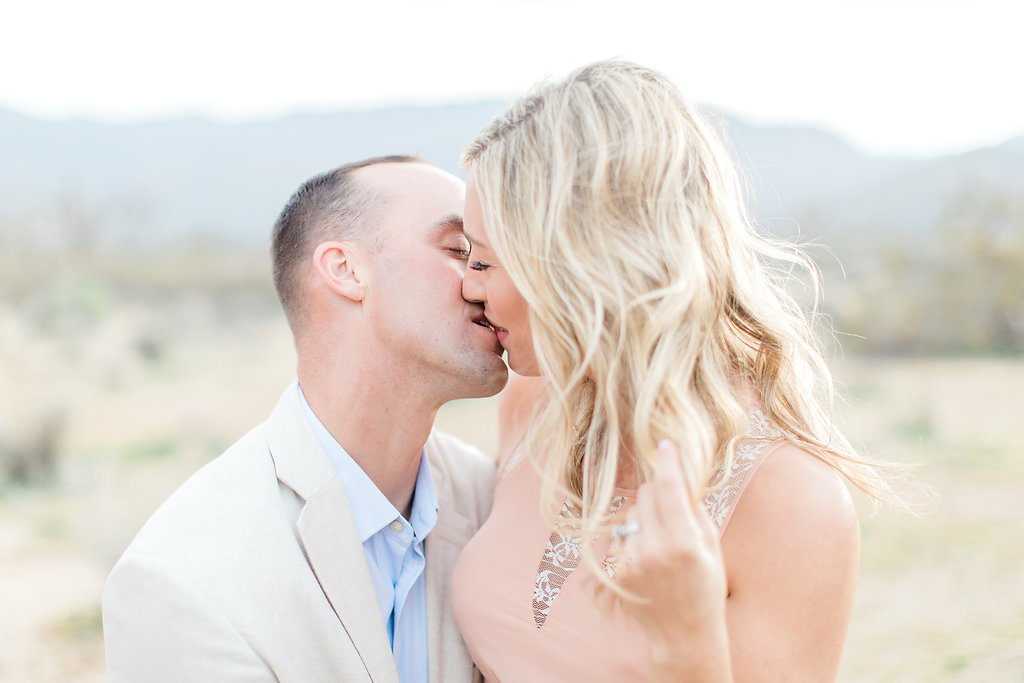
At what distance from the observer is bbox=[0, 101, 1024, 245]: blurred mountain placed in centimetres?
2791

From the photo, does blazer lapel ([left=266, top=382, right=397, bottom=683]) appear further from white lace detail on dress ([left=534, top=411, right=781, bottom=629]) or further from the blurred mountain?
the blurred mountain

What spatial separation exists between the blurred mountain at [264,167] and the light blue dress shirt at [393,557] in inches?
936

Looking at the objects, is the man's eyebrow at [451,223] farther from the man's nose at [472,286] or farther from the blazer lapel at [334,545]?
the blazer lapel at [334,545]

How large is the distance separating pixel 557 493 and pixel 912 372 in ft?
39.7

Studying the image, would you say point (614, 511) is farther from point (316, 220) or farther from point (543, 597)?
point (316, 220)

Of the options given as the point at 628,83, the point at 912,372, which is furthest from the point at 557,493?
the point at 912,372

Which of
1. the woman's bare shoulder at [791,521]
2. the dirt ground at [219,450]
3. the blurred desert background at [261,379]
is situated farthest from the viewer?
the blurred desert background at [261,379]

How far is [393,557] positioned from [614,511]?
689mm

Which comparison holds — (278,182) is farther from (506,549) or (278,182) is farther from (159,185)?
(506,549)

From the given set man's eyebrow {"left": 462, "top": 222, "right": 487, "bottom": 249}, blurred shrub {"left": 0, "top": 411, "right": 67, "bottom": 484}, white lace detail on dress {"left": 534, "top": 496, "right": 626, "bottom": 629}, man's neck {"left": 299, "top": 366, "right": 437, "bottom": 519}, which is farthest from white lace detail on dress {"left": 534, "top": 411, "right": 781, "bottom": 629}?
blurred shrub {"left": 0, "top": 411, "right": 67, "bottom": 484}

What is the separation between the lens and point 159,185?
3678 centimetres

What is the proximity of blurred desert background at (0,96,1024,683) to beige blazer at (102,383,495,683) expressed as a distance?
4.43ft

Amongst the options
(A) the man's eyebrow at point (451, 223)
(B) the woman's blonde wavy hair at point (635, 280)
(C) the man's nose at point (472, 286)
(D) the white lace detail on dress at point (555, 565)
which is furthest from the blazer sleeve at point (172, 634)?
(A) the man's eyebrow at point (451, 223)

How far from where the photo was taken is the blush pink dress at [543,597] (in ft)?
5.68
